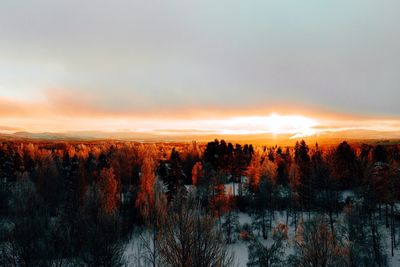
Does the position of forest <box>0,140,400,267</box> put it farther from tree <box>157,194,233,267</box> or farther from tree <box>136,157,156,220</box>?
tree <box>136,157,156,220</box>

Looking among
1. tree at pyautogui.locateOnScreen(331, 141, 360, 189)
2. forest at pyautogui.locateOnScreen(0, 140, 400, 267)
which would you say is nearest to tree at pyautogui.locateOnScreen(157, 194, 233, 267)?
forest at pyautogui.locateOnScreen(0, 140, 400, 267)

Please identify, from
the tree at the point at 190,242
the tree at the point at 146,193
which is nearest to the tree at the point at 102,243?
the tree at the point at 146,193

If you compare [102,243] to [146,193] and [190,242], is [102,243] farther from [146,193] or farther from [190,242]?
[146,193]

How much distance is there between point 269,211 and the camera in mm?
64188

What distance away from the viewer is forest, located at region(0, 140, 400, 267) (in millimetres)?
20417

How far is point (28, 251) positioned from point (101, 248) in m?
5.04

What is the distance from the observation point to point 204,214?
48.8ft

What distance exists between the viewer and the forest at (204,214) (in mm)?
20417

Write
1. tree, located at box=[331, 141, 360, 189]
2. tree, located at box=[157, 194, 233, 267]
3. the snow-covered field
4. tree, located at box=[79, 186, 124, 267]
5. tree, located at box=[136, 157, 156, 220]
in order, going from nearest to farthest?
tree, located at box=[157, 194, 233, 267] → tree, located at box=[79, 186, 124, 267] → the snow-covered field → tree, located at box=[136, 157, 156, 220] → tree, located at box=[331, 141, 360, 189]

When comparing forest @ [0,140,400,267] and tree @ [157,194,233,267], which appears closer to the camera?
tree @ [157,194,233,267]

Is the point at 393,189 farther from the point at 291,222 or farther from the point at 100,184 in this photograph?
the point at 100,184

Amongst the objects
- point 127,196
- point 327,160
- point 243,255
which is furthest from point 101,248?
point 327,160

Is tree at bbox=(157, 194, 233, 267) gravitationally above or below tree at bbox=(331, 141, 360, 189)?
above

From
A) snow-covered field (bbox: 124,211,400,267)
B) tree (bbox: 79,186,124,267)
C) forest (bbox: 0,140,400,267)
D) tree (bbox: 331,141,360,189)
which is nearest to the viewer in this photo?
forest (bbox: 0,140,400,267)
